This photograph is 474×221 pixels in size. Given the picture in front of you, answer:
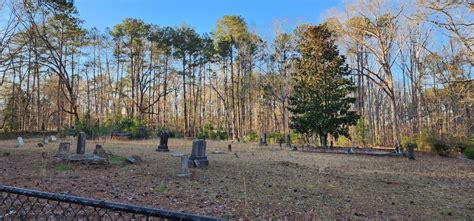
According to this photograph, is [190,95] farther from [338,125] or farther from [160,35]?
[338,125]

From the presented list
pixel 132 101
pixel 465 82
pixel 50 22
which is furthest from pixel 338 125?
pixel 50 22

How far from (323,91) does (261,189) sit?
14.8 metres

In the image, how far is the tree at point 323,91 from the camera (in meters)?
19.2

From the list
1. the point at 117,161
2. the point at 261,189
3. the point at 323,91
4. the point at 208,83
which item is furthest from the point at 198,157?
the point at 208,83

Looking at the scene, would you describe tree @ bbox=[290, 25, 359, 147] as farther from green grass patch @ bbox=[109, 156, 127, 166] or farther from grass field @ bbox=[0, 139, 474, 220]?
green grass patch @ bbox=[109, 156, 127, 166]

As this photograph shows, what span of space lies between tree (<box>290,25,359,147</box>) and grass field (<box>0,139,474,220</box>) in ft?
34.0

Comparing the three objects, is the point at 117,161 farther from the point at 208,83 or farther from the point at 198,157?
the point at 208,83

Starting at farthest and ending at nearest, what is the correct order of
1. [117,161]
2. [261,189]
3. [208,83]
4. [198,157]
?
[208,83]
[198,157]
[117,161]
[261,189]

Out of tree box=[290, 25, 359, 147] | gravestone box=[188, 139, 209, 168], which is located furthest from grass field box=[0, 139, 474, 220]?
tree box=[290, 25, 359, 147]

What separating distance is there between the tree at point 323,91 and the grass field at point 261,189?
10371 mm

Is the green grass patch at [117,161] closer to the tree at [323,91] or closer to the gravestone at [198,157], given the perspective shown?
the gravestone at [198,157]

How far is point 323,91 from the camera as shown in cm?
1956

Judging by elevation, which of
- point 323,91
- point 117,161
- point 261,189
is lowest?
point 261,189

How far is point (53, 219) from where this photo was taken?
12.9 ft
